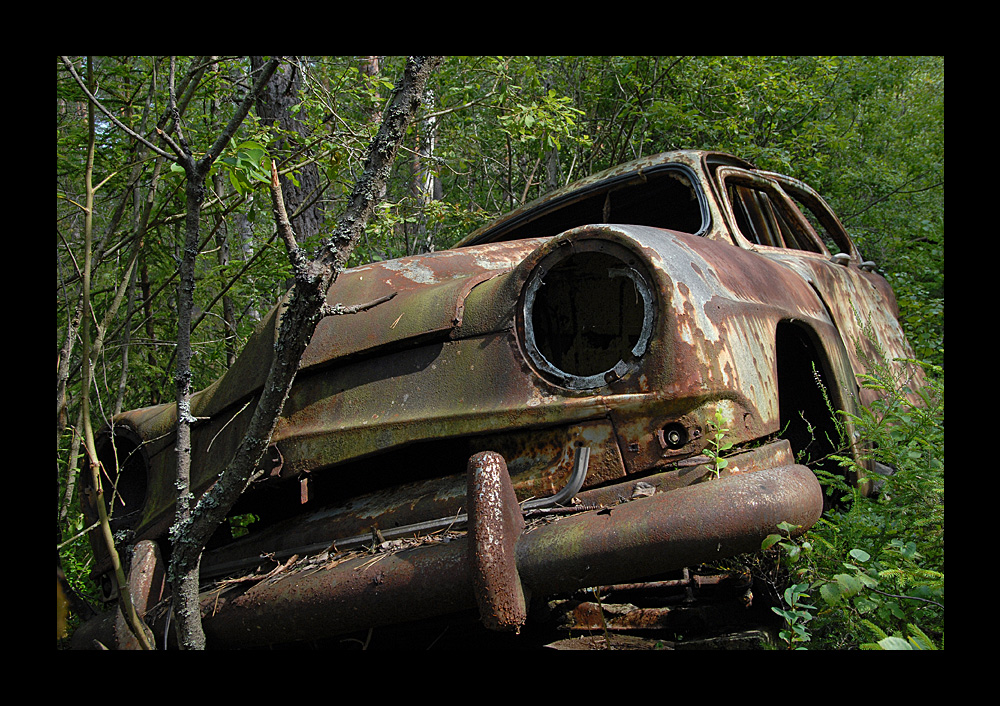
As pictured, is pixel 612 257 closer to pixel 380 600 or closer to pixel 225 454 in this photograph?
pixel 380 600

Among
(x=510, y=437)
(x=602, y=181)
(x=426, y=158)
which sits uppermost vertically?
(x=426, y=158)

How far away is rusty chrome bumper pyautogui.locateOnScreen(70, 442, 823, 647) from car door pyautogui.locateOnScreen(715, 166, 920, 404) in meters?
1.62

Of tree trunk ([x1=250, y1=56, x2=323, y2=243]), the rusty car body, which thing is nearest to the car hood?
the rusty car body

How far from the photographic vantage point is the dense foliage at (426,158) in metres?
4.17

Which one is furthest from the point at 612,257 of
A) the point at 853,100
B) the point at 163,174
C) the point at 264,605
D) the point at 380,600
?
the point at 853,100

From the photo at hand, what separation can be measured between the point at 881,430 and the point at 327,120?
3.66 m

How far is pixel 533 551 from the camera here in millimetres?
1718

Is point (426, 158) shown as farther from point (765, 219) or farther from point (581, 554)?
point (581, 554)

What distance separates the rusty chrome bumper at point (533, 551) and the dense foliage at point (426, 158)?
0.69 m

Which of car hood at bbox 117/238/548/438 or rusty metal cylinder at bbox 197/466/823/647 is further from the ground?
car hood at bbox 117/238/548/438

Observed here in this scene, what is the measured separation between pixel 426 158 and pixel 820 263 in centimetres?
375

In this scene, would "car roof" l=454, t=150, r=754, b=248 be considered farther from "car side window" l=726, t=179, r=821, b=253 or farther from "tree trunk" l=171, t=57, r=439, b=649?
"tree trunk" l=171, t=57, r=439, b=649

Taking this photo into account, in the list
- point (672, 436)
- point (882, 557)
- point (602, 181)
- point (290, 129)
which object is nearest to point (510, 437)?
point (672, 436)

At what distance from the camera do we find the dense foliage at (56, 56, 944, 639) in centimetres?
417
